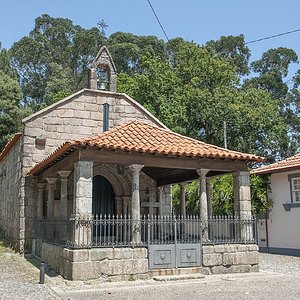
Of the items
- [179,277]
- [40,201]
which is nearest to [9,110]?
[40,201]

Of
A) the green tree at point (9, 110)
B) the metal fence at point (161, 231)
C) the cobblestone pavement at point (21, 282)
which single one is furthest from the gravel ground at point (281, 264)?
the green tree at point (9, 110)

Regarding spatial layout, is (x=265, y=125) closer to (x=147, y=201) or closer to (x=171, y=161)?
(x=147, y=201)

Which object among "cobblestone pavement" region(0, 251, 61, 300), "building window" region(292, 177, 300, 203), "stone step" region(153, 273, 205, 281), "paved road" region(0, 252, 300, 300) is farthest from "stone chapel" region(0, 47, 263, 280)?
"building window" region(292, 177, 300, 203)

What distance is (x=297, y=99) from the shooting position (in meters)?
40.9

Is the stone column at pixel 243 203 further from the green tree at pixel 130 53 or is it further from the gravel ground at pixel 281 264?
the green tree at pixel 130 53

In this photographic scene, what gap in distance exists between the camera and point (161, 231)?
10.6m

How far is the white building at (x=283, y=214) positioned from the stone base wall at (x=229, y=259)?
5570 mm

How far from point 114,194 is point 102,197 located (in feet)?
1.41

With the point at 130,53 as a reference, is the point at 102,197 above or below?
below

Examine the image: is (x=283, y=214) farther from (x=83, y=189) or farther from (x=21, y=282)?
(x=21, y=282)

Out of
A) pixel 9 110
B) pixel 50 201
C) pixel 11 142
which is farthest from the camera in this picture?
pixel 9 110

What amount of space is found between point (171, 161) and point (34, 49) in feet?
144

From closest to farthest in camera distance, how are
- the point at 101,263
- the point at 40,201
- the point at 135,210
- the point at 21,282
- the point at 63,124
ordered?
the point at 21,282 → the point at 101,263 → the point at 135,210 → the point at 40,201 → the point at 63,124

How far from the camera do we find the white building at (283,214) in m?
15.8
